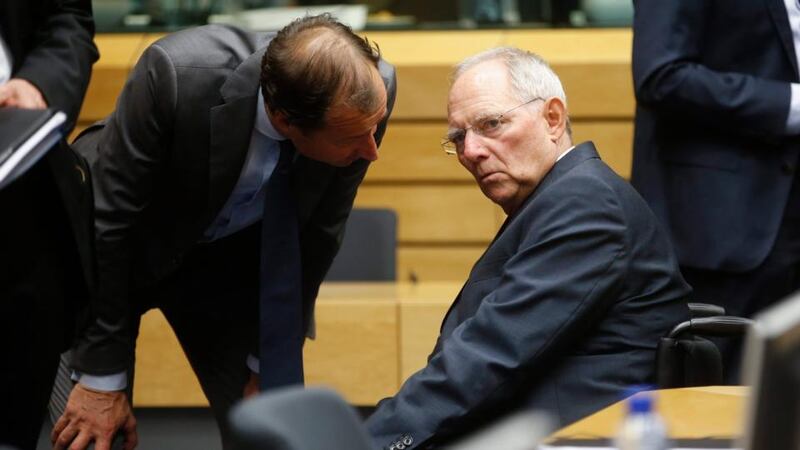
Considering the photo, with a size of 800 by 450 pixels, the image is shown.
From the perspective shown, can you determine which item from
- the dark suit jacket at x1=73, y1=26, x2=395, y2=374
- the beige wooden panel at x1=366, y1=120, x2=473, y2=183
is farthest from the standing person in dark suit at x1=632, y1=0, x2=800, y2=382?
the beige wooden panel at x1=366, y1=120, x2=473, y2=183

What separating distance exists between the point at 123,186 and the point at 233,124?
276 mm

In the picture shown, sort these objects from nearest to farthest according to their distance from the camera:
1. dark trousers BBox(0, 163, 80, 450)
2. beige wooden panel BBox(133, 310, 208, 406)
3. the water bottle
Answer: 1. the water bottle
2. dark trousers BBox(0, 163, 80, 450)
3. beige wooden panel BBox(133, 310, 208, 406)

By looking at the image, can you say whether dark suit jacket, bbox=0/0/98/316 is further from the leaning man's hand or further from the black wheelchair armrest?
the black wheelchair armrest

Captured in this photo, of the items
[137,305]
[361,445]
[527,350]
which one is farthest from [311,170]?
[361,445]

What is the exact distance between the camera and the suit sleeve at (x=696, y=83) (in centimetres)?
347

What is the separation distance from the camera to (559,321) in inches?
101

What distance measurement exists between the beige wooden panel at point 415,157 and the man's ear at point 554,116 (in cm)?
343

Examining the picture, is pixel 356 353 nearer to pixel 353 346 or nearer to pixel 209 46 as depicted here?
pixel 353 346

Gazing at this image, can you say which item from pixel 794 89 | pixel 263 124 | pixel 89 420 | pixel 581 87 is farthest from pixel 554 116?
pixel 581 87

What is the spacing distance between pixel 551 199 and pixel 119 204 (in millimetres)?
971

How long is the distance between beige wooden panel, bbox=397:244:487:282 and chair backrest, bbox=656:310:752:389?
12.6 ft

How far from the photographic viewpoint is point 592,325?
8.55 feet

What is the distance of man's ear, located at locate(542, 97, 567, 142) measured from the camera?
289 centimetres

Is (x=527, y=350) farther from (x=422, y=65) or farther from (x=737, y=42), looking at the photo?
(x=422, y=65)
